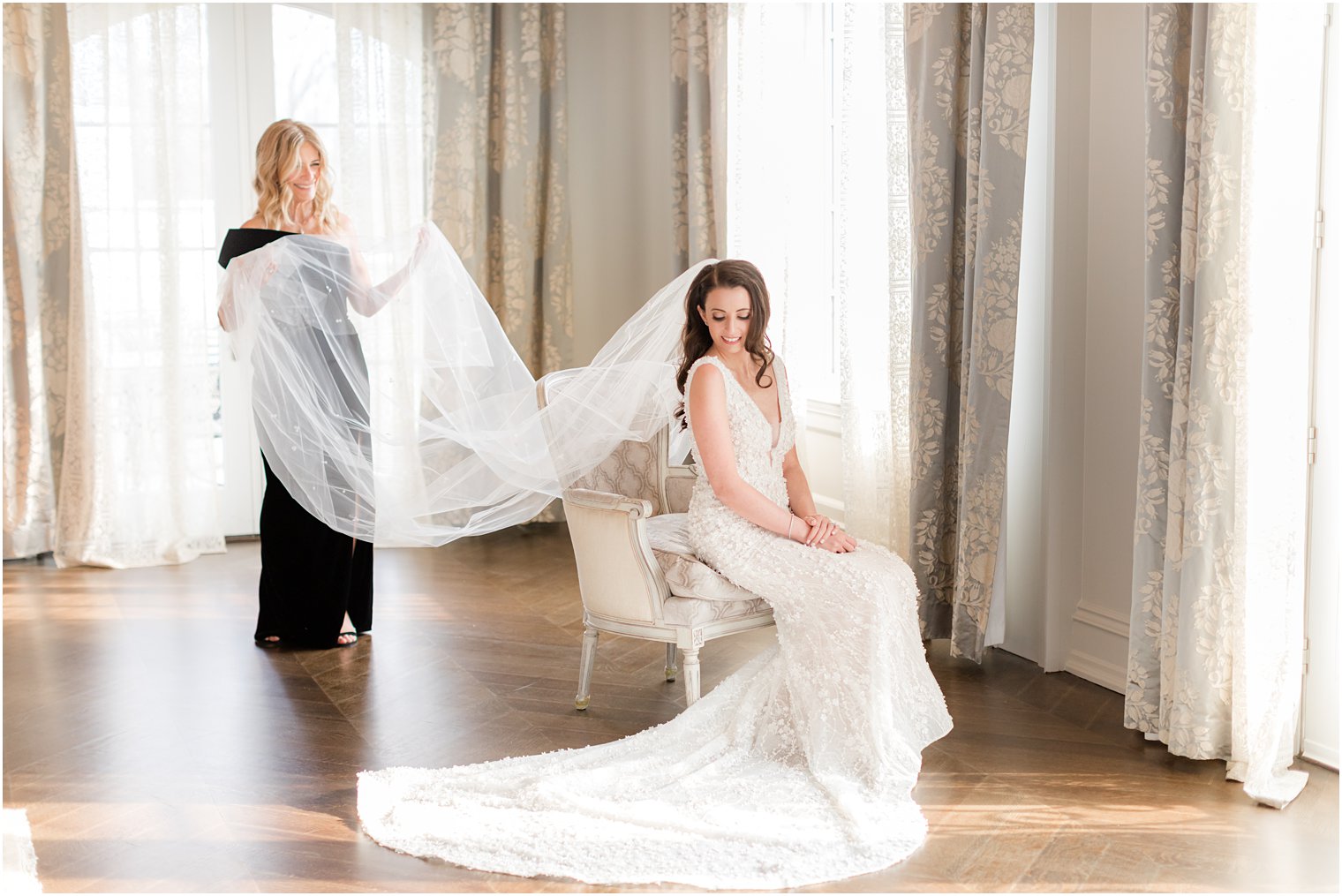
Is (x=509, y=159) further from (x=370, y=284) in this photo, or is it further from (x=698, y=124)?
(x=370, y=284)

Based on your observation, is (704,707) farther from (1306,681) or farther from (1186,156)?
(1186,156)

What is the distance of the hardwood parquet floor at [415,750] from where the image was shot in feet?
9.38

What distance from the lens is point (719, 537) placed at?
3.63 metres

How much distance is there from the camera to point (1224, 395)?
10.8 feet

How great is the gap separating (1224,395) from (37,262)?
18.2ft

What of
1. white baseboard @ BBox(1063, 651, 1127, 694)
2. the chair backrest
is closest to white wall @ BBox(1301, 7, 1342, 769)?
white baseboard @ BBox(1063, 651, 1127, 694)

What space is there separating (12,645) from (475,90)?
373 cm

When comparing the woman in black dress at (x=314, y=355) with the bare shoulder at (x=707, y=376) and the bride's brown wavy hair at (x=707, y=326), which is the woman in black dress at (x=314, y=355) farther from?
the bare shoulder at (x=707, y=376)

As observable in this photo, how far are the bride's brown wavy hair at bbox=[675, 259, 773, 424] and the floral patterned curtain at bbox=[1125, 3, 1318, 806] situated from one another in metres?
1.08

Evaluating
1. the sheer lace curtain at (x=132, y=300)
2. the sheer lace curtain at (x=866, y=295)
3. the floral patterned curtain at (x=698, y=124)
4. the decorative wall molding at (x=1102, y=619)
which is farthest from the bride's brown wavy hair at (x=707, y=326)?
the sheer lace curtain at (x=132, y=300)

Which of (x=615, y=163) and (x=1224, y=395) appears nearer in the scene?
(x=1224, y=395)

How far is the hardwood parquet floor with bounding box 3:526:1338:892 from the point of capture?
2.86 m

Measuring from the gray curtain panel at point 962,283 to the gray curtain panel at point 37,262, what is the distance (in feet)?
13.9

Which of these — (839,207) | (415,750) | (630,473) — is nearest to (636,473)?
(630,473)
